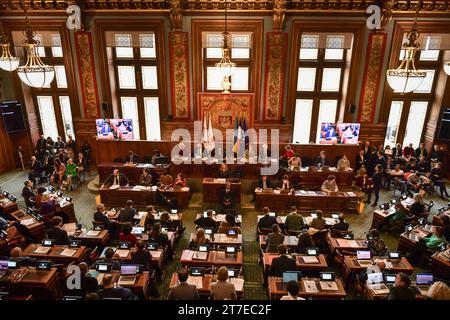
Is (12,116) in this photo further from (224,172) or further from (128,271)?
(128,271)

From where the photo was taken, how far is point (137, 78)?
12.9 metres

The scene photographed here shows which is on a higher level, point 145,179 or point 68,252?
point 145,179

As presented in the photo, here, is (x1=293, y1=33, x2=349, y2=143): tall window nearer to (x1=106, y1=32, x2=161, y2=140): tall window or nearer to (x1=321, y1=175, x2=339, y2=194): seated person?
(x1=321, y1=175, x2=339, y2=194): seated person

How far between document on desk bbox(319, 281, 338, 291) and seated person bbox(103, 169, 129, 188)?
266 inches

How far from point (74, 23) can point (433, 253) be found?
492 inches

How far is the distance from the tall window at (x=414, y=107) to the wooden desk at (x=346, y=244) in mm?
7270

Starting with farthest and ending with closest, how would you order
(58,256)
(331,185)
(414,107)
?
1. (414,107)
2. (331,185)
3. (58,256)

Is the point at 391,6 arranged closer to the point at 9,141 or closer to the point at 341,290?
the point at 341,290

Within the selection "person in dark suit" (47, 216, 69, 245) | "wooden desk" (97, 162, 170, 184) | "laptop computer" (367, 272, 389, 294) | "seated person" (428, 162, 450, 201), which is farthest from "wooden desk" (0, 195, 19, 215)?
"seated person" (428, 162, 450, 201)

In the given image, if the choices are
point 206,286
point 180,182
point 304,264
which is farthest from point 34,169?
point 304,264

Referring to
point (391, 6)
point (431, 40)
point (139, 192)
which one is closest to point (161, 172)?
point (139, 192)

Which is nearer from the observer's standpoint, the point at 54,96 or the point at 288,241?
the point at 288,241

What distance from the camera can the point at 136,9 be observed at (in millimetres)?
11789

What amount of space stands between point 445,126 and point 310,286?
923 centimetres
